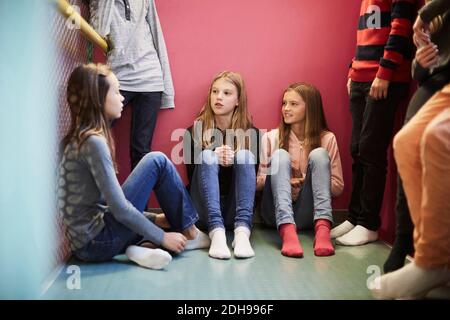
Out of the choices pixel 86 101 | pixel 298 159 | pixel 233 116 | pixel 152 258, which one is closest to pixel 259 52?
pixel 233 116

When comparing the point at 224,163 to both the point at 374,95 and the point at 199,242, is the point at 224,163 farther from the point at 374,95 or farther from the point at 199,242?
the point at 374,95

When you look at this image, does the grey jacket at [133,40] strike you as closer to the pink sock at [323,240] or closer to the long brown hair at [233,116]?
the long brown hair at [233,116]

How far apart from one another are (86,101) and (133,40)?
616mm

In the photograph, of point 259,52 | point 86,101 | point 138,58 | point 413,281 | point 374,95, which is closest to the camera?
point 413,281

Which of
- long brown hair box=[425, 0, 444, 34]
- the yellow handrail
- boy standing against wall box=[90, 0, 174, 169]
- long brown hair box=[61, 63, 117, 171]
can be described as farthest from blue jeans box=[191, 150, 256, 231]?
long brown hair box=[425, 0, 444, 34]

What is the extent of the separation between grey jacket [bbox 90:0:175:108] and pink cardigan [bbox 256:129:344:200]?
0.51 meters

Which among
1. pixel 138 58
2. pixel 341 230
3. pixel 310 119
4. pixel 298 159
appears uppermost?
pixel 138 58

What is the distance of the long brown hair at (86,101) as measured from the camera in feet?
4.20

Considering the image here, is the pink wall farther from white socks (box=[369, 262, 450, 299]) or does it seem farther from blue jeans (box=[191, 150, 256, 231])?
white socks (box=[369, 262, 450, 299])

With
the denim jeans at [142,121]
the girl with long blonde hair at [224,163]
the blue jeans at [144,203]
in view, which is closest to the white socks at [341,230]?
the girl with long blonde hair at [224,163]

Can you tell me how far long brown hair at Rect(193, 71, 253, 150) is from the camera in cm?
187

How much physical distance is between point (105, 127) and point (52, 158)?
0.18 m

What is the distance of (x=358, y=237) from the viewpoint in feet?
5.29

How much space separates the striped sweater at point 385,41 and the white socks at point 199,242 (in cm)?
79
